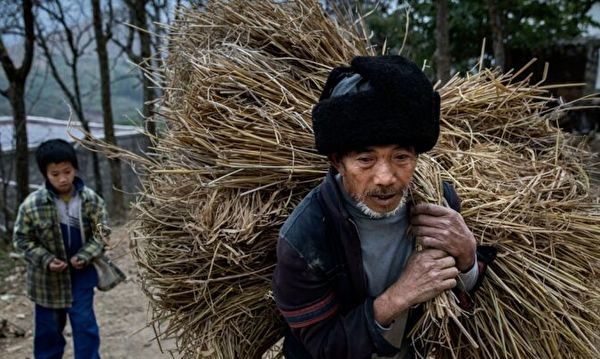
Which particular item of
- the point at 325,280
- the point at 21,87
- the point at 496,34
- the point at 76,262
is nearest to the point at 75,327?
the point at 76,262

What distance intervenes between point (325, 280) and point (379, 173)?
0.27 m

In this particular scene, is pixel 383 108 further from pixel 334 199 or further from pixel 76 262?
pixel 76 262

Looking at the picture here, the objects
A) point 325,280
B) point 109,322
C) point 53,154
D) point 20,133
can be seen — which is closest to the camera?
point 325,280

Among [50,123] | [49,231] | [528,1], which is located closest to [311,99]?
[49,231]

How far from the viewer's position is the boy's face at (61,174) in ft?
8.91

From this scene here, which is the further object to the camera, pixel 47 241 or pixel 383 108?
pixel 47 241

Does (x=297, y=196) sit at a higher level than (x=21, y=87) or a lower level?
lower

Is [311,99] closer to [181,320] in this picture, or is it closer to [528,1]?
[181,320]

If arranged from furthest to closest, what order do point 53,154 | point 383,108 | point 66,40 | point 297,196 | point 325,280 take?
point 66,40, point 53,154, point 297,196, point 325,280, point 383,108

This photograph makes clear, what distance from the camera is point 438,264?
1154 millimetres

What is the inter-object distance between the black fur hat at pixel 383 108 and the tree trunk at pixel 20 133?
19.6 feet

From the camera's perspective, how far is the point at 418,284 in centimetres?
115

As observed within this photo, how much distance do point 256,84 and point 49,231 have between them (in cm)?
174

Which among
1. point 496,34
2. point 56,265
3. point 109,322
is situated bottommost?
point 109,322
